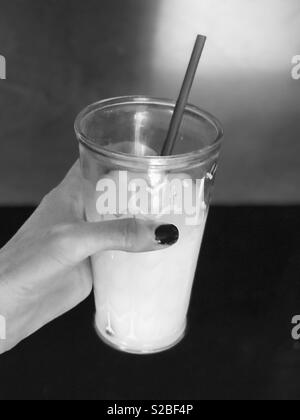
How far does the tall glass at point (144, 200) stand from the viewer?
0.53 meters

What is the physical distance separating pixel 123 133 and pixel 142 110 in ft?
0.11

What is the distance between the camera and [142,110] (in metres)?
0.64

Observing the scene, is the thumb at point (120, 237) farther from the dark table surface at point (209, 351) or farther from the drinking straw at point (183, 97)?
the dark table surface at point (209, 351)

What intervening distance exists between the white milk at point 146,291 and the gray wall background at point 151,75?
1.22 ft

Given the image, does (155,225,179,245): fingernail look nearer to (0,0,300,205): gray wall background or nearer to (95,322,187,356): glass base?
(95,322,187,356): glass base

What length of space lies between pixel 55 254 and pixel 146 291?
0.37 ft

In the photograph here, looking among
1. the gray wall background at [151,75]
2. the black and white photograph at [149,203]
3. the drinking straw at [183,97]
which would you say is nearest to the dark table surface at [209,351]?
the black and white photograph at [149,203]

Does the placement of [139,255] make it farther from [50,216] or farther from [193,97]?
[193,97]

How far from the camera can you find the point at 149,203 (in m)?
0.55

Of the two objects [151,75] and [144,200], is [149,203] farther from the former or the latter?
[151,75]

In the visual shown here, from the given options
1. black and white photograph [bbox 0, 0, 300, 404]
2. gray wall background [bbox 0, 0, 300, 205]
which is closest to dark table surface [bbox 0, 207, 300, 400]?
black and white photograph [bbox 0, 0, 300, 404]

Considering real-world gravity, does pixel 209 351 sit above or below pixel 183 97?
below

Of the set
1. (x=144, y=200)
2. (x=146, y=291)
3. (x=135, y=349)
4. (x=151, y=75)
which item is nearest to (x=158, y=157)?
(x=144, y=200)

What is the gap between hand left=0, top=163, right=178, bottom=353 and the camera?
521 mm
